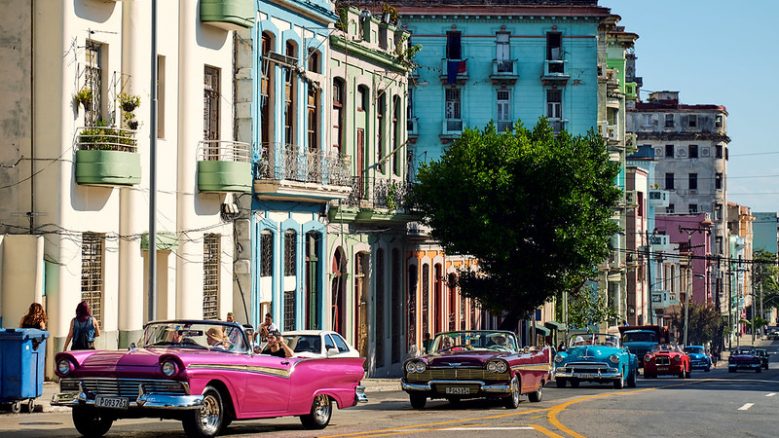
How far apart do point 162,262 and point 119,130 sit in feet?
14.5

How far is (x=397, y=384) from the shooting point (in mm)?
42250

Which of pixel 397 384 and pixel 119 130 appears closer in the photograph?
pixel 119 130

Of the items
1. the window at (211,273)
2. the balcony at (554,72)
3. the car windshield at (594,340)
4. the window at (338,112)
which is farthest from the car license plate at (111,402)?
the balcony at (554,72)

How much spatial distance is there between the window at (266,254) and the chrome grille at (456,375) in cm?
1193

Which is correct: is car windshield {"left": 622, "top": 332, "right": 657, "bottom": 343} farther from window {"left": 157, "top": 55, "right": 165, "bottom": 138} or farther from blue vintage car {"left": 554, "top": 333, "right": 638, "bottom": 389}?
window {"left": 157, "top": 55, "right": 165, "bottom": 138}

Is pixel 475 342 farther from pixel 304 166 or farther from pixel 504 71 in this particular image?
pixel 504 71

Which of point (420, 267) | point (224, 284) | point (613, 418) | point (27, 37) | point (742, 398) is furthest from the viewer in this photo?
point (420, 267)

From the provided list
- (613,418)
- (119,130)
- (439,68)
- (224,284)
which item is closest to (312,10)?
(224,284)

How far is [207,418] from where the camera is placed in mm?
19406

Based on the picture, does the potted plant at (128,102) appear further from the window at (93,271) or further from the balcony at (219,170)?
the balcony at (219,170)

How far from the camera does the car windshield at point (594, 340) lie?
4169 centimetres

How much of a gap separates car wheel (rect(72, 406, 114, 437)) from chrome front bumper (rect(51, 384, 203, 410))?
0.96 ft

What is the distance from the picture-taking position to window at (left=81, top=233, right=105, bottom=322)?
30547mm

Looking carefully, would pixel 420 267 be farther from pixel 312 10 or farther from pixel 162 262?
pixel 162 262
